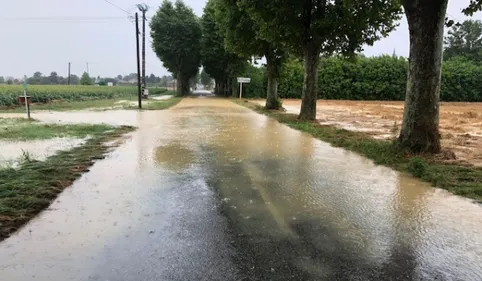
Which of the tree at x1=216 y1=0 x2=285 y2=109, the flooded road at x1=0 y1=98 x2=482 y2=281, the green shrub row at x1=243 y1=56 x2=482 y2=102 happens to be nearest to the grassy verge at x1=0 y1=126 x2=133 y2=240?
the flooded road at x1=0 y1=98 x2=482 y2=281

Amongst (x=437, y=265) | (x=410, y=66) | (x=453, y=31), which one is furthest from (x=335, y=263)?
(x=453, y=31)

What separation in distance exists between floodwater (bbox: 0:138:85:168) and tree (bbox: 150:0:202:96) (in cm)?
3767

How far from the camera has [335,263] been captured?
333 cm

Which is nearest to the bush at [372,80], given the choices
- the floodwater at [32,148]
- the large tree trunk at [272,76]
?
the large tree trunk at [272,76]

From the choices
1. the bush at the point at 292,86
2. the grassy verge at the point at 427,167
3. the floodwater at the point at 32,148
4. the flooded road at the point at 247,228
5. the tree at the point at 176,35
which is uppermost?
the tree at the point at 176,35

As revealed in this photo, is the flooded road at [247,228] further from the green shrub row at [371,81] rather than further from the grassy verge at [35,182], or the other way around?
the green shrub row at [371,81]

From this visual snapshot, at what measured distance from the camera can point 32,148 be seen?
28.5ft

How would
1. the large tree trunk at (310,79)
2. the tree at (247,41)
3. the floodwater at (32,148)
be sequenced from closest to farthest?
1. the floodwater at (32,148)
2. the large tree trunk at (310,79)
3. the tree at (247,41)

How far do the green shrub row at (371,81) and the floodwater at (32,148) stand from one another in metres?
37.5

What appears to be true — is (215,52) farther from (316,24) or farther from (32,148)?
(32,148)

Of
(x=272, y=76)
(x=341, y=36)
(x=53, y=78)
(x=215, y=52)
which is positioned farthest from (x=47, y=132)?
(x=53, y=78)

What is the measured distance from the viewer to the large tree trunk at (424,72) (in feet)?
26.6

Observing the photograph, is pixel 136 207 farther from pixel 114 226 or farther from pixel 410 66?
pixel 410 66

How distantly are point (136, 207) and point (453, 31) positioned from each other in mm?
72906
